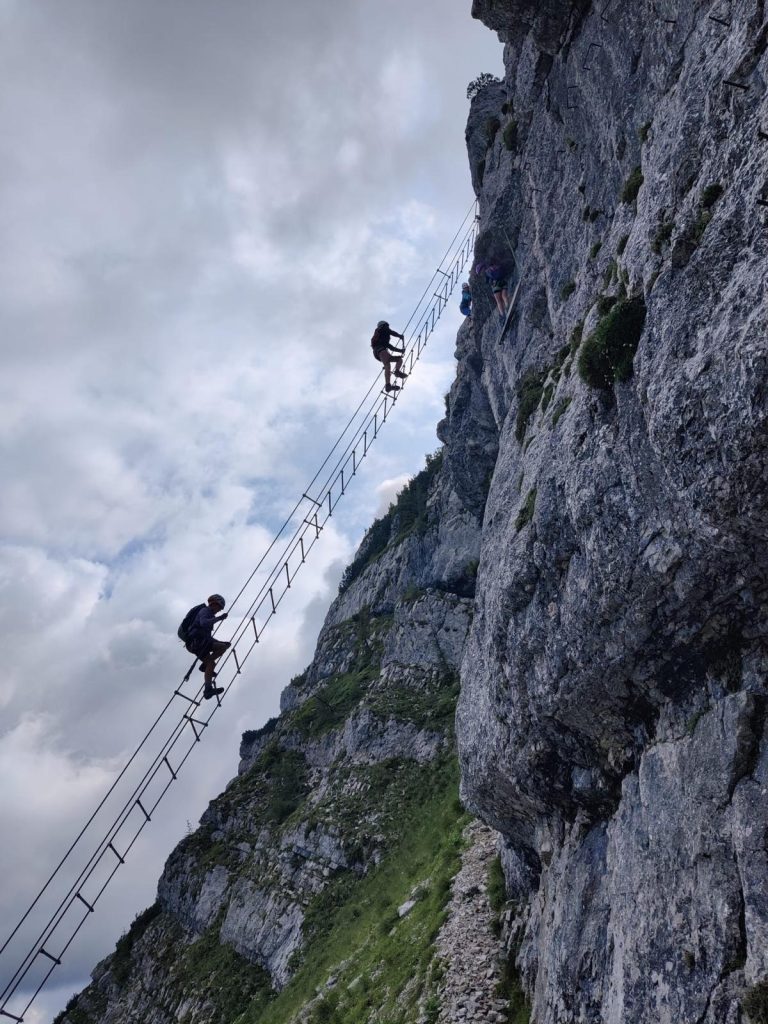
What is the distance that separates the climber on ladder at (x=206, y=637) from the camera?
21031 mm

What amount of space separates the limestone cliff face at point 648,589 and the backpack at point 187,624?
9182 millimetres

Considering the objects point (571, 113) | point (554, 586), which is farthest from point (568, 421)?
point (571, 113)

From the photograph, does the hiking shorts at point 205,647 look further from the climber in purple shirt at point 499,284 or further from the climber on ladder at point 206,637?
the climber in purple shirt at point 499,284

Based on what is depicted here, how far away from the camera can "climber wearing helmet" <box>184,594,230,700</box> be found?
2102 centimetres

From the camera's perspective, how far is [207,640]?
21125 mm

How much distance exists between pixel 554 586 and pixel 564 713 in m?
3.00

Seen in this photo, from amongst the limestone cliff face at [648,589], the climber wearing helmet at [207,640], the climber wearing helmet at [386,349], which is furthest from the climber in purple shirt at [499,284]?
the climber wearing helmet at [207,640]

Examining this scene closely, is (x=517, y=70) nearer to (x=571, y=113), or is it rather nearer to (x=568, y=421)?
(x=571, y=113)

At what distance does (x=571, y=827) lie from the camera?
16719mm

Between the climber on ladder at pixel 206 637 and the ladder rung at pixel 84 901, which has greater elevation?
the climber on ladder at pixel 206 637

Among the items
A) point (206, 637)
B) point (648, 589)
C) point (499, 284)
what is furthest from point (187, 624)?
point (499, 284)

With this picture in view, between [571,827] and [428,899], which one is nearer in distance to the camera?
[571,827]

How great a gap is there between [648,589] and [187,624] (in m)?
14.5

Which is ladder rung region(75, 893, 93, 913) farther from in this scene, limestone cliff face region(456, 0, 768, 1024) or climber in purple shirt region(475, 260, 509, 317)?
climber in purple shirt region(475, 260, 509, 317)
